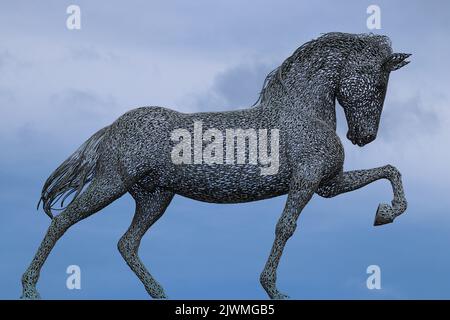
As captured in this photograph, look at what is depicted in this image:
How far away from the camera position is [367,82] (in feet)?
25.7

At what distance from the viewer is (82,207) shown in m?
7.71

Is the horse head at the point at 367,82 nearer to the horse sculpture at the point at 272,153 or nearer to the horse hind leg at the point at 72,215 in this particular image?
the horse sculpture at the point at 272,153

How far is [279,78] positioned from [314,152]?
27.4 inches

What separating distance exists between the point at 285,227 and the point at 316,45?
146 cm

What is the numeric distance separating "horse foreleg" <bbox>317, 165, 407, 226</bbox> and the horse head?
1.01ft

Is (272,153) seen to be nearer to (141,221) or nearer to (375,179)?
(375,179)

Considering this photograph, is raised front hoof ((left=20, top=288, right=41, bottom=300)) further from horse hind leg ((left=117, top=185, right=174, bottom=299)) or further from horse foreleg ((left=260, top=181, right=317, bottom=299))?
horse foreleg ((left=260, top=181, right=317, bottom=299))

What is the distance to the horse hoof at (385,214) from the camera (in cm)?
781
